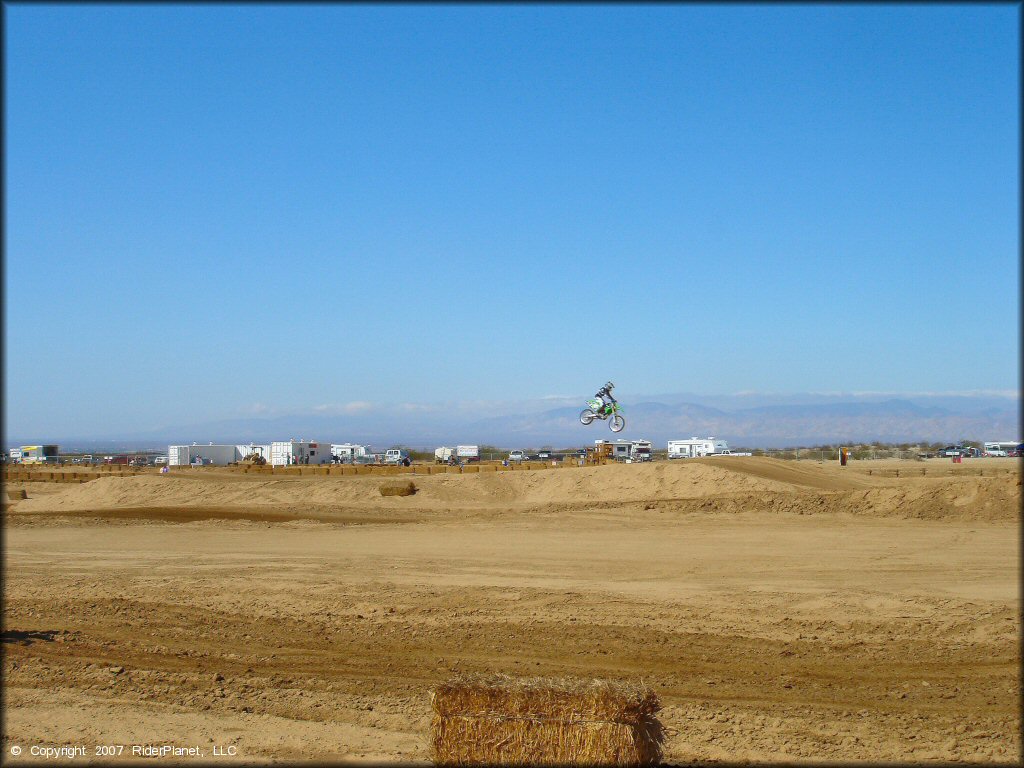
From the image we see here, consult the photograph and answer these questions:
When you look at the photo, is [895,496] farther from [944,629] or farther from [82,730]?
[82,730]

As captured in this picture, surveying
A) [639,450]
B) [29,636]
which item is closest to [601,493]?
[29,636]

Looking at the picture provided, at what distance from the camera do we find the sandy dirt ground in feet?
32.6

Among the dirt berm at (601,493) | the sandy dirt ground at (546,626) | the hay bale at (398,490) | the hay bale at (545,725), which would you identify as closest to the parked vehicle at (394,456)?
the dirt berm at (601,493)

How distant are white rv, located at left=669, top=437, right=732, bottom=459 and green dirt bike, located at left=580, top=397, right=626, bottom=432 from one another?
1290 inches

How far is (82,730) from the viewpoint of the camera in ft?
32.0

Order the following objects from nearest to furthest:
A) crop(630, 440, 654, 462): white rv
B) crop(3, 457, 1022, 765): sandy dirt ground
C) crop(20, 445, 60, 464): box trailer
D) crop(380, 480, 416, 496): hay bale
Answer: crop(3, 457, 1022, 765): sandy dirt ground < crop(380, 480, 416, 496): hay bale < crop(630, 440, 654, 462): white rv < crop(20, 445, 60, 464): box trailer

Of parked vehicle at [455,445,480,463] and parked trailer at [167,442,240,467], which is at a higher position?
parked trailer at [167,442,240,467]

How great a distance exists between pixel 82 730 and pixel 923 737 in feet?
32.5

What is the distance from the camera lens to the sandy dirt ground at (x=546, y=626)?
9.93 meters

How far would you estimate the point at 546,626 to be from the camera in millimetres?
14641

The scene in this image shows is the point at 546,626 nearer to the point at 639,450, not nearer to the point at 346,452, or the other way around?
the point at 639,450

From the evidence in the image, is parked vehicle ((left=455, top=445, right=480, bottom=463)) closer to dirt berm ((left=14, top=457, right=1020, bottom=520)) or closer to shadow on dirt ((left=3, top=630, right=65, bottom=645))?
dirt berm ((left=14, top=457, right=1020, bottom=520))

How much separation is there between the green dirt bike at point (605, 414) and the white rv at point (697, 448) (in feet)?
108

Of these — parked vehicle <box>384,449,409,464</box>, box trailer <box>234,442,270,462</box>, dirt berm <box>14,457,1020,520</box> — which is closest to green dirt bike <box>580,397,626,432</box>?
dirt berm <box>14,457,1020,520</box>
